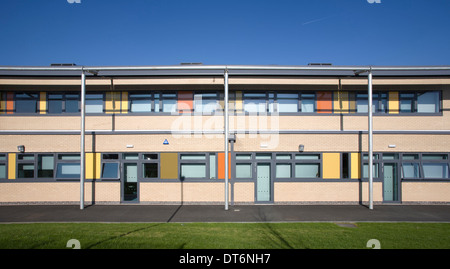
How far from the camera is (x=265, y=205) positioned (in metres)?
12.0

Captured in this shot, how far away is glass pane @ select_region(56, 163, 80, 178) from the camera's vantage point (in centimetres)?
1245

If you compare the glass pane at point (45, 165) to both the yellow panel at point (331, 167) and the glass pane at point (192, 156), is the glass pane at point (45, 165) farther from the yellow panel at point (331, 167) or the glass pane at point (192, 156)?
the yellow panel at point (331, 167)

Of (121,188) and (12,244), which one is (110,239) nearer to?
(12,244)

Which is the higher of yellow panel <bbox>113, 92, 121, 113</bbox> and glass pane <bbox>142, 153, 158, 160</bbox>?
yellow panel <bbox>113, 92, 121, 113</bbox>

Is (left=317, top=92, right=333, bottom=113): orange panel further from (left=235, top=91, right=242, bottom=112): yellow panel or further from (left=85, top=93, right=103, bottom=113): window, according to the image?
(left=85, top=93, right=103, bottom=113): window

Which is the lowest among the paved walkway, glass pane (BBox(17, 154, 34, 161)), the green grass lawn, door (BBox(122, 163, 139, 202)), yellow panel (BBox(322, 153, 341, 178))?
the paved walkway

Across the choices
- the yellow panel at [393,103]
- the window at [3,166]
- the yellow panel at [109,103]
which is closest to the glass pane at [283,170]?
the yellow panel at [393,103]

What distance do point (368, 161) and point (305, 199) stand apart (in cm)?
315

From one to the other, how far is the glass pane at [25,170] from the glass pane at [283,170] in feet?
37.1

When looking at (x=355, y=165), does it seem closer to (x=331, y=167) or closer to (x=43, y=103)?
(x=331, y=167)

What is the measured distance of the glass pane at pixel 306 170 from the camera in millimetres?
12500

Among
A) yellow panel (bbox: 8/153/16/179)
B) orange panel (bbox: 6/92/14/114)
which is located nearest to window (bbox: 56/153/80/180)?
yellow panel (bbox: 8/153/16/179)

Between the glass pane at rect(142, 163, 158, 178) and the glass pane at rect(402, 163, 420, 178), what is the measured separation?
11350mm

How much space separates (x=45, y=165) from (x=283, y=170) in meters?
10.9
